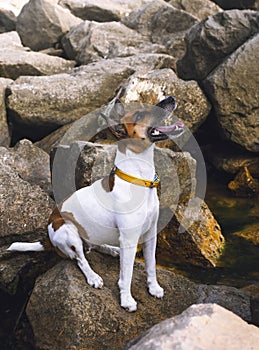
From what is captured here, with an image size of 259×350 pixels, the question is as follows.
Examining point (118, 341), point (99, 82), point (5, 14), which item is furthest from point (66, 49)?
point (118, 341)

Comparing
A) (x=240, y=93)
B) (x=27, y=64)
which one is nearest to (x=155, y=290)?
(x=240, y=93)

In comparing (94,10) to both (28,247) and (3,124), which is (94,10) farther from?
(28,247)

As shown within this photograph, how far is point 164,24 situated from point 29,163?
694 centimetres

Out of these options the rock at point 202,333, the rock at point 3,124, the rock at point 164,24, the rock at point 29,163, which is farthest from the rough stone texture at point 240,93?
the rock at point 202,333

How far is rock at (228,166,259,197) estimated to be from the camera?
873 cm

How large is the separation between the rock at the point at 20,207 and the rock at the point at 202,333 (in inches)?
116

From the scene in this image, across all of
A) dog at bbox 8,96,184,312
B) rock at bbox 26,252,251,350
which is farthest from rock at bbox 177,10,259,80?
rock at bbox 26,252,251,350

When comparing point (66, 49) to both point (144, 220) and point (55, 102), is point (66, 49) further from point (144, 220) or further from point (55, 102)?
point (144, 220)

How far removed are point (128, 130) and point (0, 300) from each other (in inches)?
104

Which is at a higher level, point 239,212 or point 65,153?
point 65,153

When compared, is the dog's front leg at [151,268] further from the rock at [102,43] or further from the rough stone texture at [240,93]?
the rock at [102,43]

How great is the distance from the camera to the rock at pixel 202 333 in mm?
2732

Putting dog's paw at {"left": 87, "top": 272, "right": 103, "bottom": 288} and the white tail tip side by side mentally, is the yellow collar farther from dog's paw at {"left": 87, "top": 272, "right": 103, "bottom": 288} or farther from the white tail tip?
the white tail tip

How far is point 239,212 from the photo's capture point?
8047 millimetres
